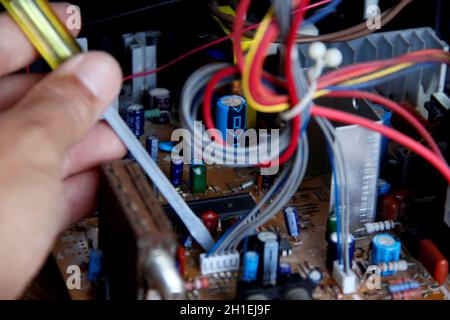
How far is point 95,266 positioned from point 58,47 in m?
0.49

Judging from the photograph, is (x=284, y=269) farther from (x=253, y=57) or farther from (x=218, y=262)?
(x=253, y=57)

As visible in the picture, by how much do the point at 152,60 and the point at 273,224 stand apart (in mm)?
686

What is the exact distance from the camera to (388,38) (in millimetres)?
2322

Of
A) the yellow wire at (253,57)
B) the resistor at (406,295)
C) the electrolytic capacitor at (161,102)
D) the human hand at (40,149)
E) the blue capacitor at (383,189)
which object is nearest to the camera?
the human hand at (40,149)

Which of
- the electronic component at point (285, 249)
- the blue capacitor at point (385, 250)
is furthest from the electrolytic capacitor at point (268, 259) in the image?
the blue capacitor at point (385, 250)

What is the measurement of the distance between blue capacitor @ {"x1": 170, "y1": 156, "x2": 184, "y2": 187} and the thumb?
0.44 metres

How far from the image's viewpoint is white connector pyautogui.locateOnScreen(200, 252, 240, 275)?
1.90m

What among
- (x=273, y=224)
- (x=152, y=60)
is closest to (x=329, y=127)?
(x=273, y=224)

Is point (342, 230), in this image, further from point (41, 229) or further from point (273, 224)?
point (41, 229)

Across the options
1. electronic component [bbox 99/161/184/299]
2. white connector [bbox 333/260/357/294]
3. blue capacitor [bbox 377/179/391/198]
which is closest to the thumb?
electronic component [bbox 99/161/184/299]

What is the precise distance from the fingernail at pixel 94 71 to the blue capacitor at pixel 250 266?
1.55ft

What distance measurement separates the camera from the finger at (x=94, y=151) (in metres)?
1.93

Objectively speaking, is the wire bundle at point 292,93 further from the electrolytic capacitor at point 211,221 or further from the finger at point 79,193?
the finger at point 79,193

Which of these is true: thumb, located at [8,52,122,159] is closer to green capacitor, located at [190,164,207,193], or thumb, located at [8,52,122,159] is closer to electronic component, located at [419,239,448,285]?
green capacitor, located at [190,164,207,193]
